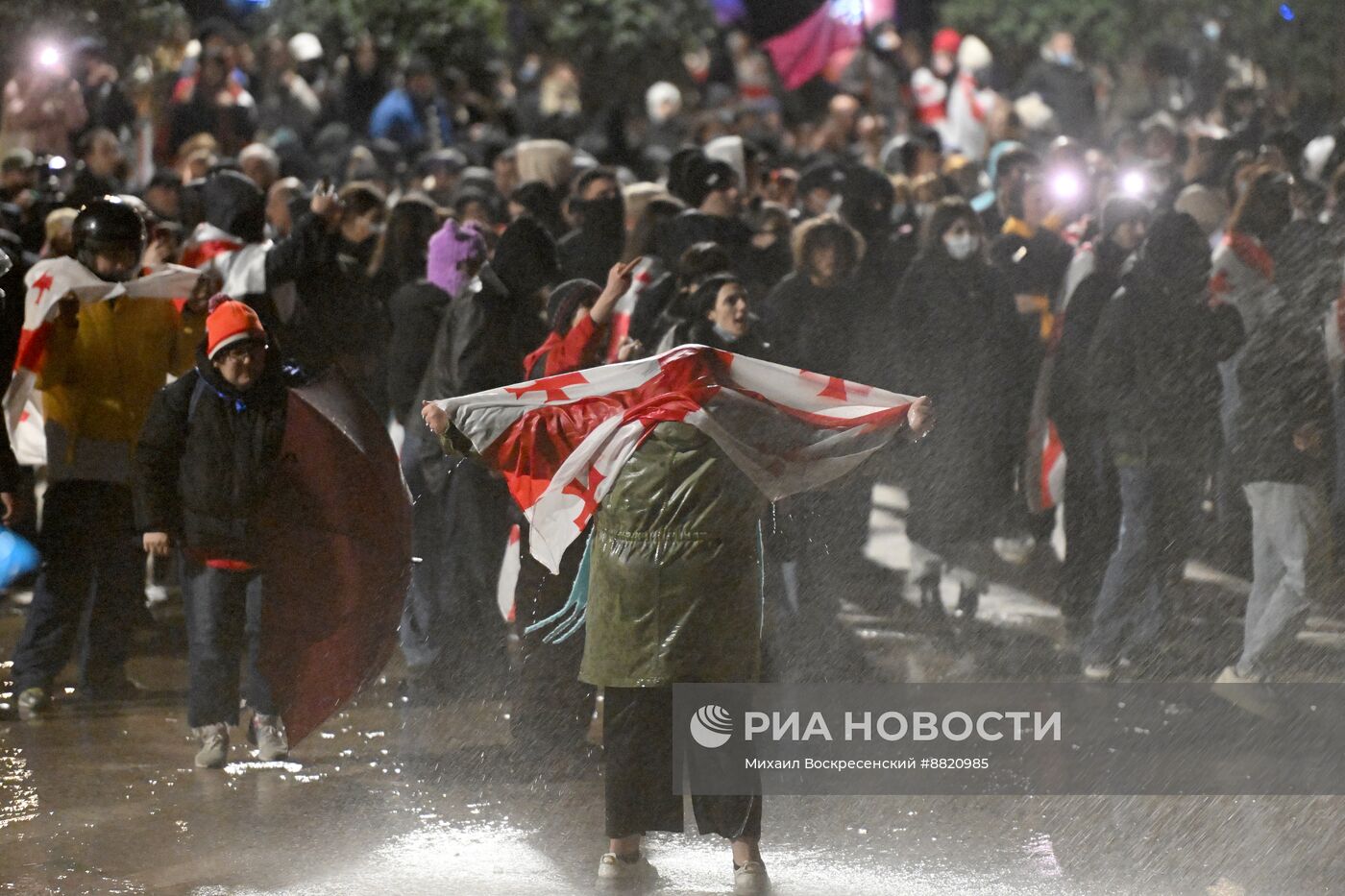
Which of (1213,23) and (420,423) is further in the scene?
(1213,23)

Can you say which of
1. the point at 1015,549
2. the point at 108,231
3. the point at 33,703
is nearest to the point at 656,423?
the point at 108,231

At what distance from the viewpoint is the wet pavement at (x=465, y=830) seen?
663 centimetres

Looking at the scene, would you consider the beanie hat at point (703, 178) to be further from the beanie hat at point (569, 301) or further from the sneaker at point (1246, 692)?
the sneaker at point (1246, 692)

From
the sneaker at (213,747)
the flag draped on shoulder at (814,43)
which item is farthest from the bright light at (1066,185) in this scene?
the sneaker at (213,747)

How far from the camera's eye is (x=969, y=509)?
10.4m

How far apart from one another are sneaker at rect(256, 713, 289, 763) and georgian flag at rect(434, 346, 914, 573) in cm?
172

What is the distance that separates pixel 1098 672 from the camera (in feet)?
30.9

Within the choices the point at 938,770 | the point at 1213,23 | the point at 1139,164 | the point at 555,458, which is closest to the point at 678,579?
the point at 555,458

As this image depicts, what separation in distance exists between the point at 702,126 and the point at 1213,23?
7.34 metres

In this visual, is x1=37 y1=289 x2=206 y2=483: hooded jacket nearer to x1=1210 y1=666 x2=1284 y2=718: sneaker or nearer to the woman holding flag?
the woman holding flag

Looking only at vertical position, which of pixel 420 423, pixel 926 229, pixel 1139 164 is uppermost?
pixel 1139 164

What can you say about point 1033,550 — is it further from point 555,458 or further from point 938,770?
point 555,458

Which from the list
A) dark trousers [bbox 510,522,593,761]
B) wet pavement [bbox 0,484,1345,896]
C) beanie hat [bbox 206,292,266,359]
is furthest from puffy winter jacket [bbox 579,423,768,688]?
beanie hat [bbox 206,292,266,359]

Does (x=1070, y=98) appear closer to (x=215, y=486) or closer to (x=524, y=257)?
(x=524, y=257)
